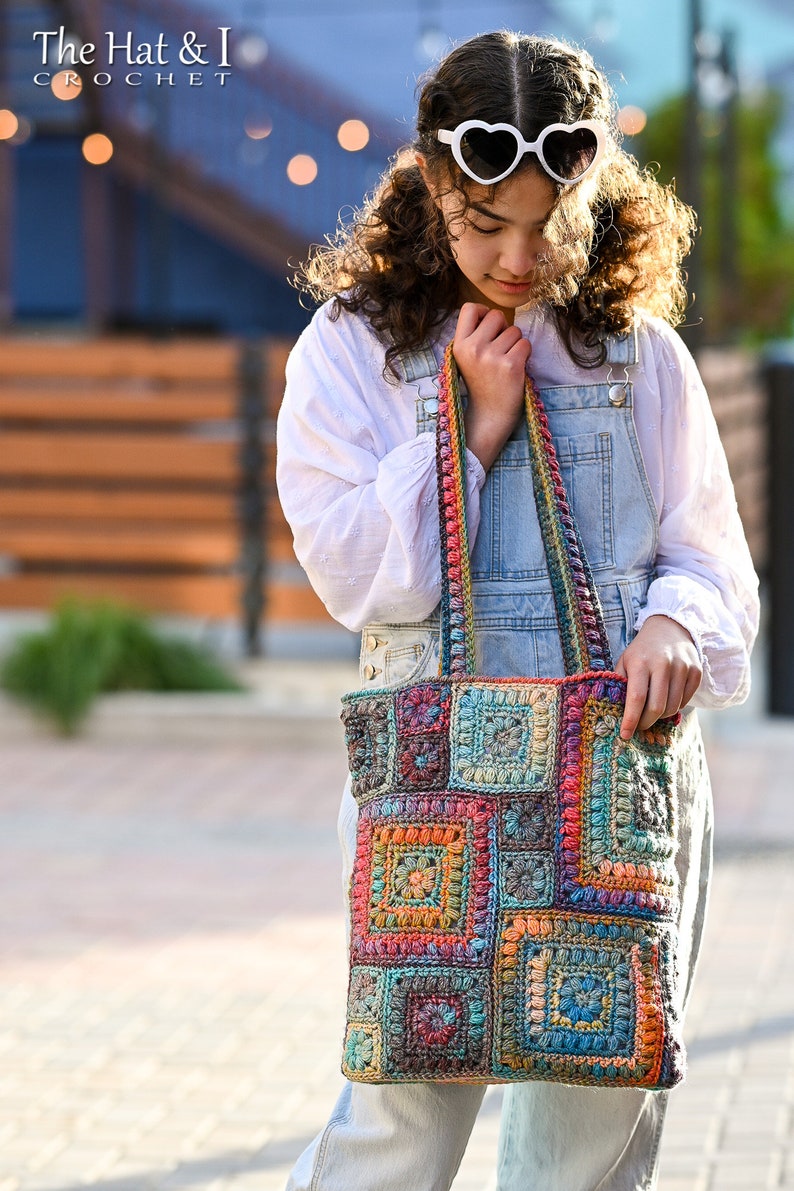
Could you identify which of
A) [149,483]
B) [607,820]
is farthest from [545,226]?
[149,483]

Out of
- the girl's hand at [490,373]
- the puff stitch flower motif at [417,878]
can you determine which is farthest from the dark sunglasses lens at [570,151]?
the puff stitch flower motif at [417,878]

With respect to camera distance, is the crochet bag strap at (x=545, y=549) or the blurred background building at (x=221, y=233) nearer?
the crochet bag strap at (x=545, y=549)

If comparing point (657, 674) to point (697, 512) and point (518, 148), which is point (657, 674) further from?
point (518, 148)

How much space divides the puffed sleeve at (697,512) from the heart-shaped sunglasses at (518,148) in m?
0.28

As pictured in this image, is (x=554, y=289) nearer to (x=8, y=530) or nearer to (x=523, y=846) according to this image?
(x=523, y=846)

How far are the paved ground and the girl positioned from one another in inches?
50.4

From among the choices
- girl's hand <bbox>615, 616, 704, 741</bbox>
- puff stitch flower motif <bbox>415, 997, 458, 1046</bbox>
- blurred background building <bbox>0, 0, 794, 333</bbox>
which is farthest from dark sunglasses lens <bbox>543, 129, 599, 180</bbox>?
blurred background building <bbox>0, 0, 794, 333</bbox>

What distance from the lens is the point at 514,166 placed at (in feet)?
6.77

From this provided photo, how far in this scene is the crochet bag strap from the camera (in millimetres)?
2117

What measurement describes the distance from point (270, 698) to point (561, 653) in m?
5.69

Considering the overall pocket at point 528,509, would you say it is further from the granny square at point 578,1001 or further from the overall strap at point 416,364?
the granny square at point 578,1001

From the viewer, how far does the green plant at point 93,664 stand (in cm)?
745

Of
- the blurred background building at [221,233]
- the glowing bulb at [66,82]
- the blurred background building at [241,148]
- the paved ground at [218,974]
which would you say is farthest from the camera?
the blurred background building at [241,148]

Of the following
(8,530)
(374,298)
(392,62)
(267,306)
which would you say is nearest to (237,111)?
(392,62)
